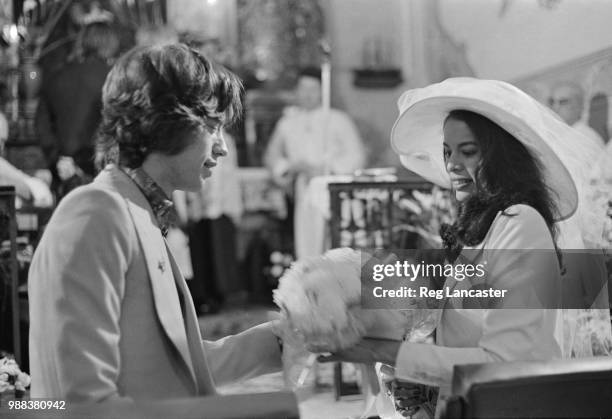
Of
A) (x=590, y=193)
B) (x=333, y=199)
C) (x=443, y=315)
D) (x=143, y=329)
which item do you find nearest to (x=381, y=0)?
(x=333, y=199)

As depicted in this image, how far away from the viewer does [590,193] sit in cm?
196

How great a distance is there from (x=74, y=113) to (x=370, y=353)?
1.45 m

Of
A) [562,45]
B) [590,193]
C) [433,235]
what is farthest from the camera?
[433,235]

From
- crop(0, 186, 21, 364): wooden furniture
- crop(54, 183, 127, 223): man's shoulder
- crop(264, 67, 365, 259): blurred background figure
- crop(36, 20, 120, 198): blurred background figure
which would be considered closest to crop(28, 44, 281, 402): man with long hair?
crop(54, 183, 127, 223): man's shoulder

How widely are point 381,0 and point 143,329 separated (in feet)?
7.87

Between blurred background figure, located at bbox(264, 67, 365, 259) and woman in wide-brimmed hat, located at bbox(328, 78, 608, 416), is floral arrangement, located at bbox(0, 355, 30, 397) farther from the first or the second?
blurred background figure, located at bbox(264, 67, 365, 259)

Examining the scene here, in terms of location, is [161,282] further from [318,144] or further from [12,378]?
[318,144]

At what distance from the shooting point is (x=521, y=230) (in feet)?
5.19

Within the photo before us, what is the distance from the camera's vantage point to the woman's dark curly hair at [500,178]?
1.66 m

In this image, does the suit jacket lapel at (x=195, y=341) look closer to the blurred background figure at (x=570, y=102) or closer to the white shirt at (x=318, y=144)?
the blurred background figure at (x=570, y=102)

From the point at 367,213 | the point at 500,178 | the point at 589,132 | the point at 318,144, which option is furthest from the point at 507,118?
the point at 318,144

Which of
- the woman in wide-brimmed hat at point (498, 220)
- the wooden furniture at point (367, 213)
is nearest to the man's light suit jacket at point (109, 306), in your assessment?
the woman in wide-brimmed hat at point (498, 220)

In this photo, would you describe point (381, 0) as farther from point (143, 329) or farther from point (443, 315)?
point (143, 329)

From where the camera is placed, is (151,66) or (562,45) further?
(562,45)
